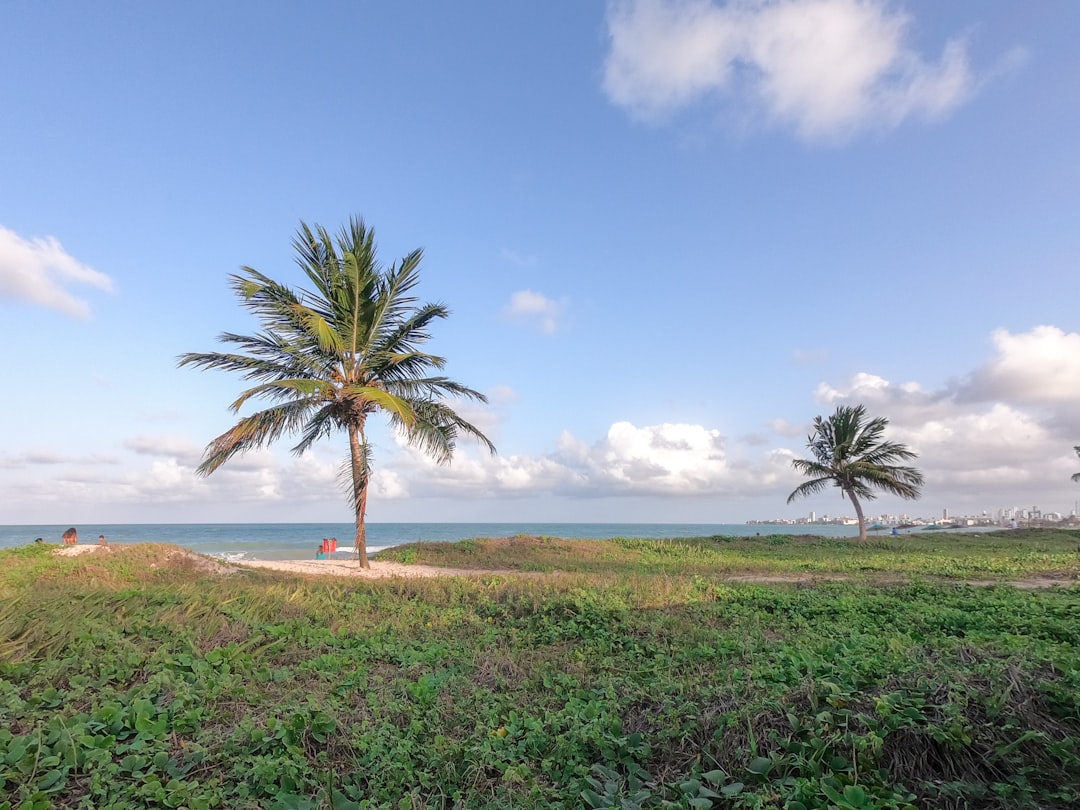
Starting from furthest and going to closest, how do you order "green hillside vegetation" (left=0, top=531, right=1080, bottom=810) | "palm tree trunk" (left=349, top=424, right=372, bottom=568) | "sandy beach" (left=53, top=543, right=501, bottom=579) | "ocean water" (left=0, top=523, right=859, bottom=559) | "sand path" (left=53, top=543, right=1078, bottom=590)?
1. "ocean water" (left=0, top=523, right=859, bottom=559)
2. "palm tree trunk" (left=349, top=424, right=372, bottom=568)
3. "sandy beach" (left=53, top=543, right=501, bottom=579)
4. "sand path" (left=53, top=543, right=1078, bottom=590)
5. "green hillside vegetation" (left=0, top=531, right=1080, bottom=810)

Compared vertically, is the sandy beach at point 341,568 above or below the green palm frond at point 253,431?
below

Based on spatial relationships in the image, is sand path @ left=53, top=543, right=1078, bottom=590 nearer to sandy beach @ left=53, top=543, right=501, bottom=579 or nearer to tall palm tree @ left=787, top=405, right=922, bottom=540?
sandy beach @ left=53, top=543, right=501, bottom=579

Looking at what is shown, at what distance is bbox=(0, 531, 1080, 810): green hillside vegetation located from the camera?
8.80 ft

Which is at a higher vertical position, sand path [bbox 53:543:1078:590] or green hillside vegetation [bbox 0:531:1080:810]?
green hillside vegetation [bbox 0:531:1080:810]

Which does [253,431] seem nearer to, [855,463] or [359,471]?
[359,471]

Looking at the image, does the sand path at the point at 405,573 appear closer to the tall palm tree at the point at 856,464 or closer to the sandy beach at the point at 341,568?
the sandy beach at the point at 341,568

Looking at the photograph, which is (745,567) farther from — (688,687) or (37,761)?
(37,761)

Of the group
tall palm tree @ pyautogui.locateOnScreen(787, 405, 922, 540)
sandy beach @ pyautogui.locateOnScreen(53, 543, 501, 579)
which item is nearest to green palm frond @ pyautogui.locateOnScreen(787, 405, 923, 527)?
tall palm tree @ pyautogui.locateOnScreen(787, 405, 922, 540)

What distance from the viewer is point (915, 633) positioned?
5.70 metres

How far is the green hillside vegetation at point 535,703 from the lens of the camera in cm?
268

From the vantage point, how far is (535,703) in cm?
412

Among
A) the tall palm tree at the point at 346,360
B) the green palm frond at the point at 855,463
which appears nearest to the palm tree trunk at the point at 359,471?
the tall palm tree at the point at 346,360

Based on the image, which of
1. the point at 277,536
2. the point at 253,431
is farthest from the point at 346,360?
the point at 277,536

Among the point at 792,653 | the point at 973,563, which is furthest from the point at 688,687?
the point at 973,563
